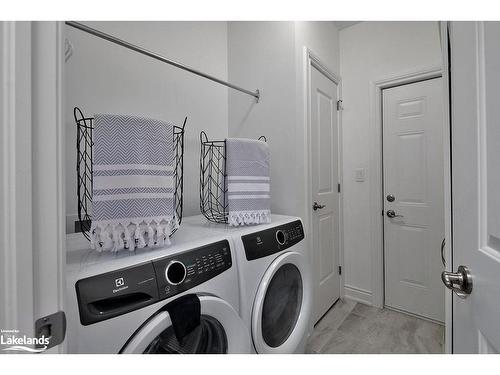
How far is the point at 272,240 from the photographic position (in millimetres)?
1111

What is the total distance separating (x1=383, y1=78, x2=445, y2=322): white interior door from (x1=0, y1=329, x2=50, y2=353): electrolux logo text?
7.36ft

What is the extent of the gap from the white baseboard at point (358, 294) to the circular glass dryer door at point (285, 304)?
116 centimetres

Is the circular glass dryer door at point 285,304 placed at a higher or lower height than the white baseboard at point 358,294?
higher

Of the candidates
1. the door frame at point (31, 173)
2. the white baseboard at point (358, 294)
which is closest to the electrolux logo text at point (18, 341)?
the door frame at point (31, 173)

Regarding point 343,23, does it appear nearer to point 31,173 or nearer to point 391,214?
point 391,214

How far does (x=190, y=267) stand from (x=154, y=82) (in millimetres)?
1182

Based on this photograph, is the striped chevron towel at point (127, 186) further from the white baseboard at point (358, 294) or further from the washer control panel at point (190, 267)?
the white baseboard at point (358, 294)

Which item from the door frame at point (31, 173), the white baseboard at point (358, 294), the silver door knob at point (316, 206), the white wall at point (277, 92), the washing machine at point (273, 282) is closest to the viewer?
the door frame at point (31, 173)

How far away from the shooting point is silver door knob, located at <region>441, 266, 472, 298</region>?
536 millimetres

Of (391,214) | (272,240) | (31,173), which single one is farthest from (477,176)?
(391,214)

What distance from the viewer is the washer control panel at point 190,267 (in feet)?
2.29

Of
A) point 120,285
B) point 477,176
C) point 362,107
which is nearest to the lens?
point 477,176

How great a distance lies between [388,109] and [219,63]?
1477 millimetres
